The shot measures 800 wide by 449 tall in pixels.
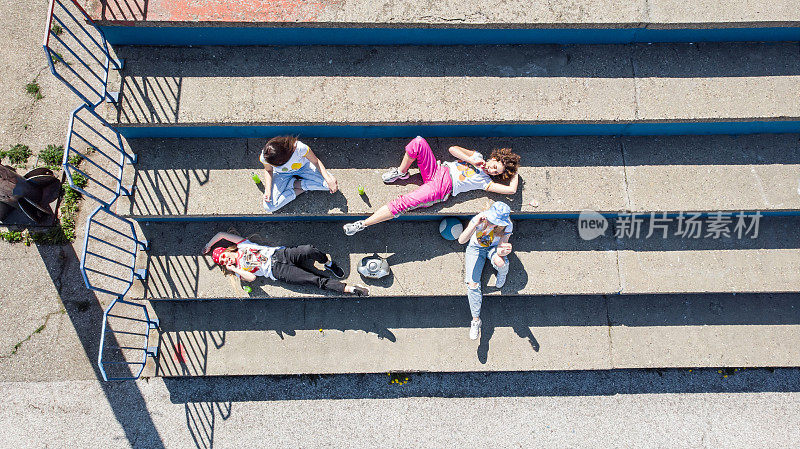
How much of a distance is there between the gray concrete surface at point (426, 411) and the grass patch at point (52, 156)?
2989 millimetres

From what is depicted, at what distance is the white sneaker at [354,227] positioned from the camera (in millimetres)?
5637

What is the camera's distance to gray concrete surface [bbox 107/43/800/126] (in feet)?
18.1

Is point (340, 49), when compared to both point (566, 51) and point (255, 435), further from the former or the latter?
point (255, 435)

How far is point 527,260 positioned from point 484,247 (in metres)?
0.69

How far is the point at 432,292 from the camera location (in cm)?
591

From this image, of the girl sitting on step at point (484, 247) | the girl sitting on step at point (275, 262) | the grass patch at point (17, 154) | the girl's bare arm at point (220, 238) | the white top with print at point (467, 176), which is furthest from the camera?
the grass patch at point (17, 154)

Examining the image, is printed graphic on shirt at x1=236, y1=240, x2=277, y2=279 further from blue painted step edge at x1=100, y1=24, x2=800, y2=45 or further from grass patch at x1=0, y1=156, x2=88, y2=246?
grass patch at x1=0, y1=156, x2=88, y2=246

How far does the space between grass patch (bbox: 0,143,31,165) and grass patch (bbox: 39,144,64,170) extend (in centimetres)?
20

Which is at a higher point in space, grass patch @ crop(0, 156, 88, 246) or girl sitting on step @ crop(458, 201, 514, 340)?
grass patch @ crop(0, 156, 88, 246)

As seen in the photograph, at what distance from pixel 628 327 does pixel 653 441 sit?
1648 millimetres

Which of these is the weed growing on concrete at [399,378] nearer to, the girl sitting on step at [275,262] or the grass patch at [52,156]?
the girl sitting on step at [275,262]

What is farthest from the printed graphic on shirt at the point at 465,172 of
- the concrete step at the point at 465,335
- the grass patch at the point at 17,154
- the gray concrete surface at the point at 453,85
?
the grass patch at the point at 17,154

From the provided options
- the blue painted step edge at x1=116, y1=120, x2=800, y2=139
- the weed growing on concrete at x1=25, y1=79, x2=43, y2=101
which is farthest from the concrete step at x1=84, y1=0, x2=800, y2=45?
the weed growing on concrete at x1=25, y1=79, x2=43, y2=101

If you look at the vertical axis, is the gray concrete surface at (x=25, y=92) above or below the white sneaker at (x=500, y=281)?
above
